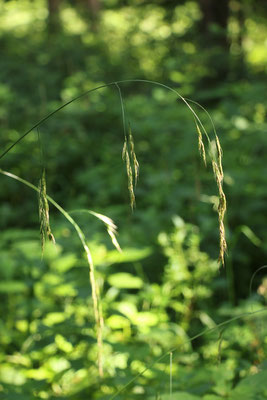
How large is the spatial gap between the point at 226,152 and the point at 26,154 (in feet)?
5.84

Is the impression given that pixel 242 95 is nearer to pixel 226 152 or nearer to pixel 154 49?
pixel 226 152

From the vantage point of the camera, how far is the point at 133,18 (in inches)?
435

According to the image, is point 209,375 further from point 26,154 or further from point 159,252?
point 26,154

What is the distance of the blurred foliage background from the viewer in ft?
5.76

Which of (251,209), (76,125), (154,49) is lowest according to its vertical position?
(251,209)

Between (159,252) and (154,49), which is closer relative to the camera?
(159,252)

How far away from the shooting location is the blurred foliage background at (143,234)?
1.76 meters

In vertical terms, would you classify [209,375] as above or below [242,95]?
below

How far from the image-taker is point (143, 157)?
177 inches

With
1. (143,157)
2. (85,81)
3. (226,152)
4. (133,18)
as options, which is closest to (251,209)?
(226,152)

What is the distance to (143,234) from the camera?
3088 millimetres

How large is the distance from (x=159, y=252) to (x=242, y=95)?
2479 millimetres

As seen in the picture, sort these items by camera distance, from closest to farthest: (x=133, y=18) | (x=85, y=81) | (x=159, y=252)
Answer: (x=159, y=252) < (x=85, y=81) < (x=133, y=18)

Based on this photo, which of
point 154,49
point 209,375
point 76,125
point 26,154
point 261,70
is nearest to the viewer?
point 209,375
